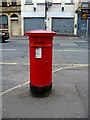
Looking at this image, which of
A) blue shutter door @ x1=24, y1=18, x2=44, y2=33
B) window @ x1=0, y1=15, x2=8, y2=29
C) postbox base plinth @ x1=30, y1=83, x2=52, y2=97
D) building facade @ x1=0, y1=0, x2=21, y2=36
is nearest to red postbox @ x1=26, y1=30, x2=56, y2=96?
postbox base plinth @ x1=30, y1=83, x2=52, y2=97

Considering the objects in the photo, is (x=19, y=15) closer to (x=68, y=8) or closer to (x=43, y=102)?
(x=68, y=8)

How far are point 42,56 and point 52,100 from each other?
3.19 ft

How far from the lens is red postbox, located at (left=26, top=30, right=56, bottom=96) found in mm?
5098

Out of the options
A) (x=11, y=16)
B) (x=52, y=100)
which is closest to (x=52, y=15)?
(x=11, y=16)

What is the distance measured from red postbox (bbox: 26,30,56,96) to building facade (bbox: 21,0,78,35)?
25.3 m

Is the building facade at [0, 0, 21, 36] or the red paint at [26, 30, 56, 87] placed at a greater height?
the building facade at [0, 0, 21, 36]

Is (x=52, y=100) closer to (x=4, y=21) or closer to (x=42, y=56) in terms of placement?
(x=42, y=56)

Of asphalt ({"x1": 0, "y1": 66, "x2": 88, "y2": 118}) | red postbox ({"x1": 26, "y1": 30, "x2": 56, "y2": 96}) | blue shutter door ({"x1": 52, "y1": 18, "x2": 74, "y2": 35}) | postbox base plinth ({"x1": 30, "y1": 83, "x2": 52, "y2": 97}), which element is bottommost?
asphalt ({"x1": 0, "y1": 66, "x2": 88, "y2": 118})

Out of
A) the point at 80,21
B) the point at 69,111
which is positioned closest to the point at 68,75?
the point at 69,111

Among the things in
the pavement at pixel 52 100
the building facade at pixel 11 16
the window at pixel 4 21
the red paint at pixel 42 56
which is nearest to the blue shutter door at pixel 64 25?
the building facade at pixel 11 16

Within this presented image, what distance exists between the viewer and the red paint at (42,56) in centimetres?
508

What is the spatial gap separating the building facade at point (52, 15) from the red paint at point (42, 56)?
83.1 feet

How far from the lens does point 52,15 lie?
3062 cm

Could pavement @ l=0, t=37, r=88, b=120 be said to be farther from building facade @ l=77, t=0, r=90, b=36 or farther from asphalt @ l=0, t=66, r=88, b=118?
building facade @ l=77, t=0, r=90, b=36
